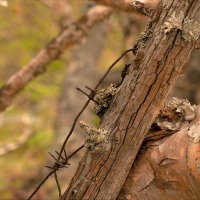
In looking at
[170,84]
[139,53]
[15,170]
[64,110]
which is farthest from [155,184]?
[15,170]

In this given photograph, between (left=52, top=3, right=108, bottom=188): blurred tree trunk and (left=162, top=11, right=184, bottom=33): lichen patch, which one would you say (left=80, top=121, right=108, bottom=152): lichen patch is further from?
(left=52, top=3, right=108, bottom=188): blurred tree trunk

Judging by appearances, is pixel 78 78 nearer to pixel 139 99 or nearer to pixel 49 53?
pixel 49 53

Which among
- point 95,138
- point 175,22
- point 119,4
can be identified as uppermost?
point 119,4

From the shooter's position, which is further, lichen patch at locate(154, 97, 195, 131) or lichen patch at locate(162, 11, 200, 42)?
lichen patch at locate(154, 97, 195, 131)

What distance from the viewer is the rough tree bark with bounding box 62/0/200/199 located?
161 cm

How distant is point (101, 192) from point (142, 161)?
0.66ft

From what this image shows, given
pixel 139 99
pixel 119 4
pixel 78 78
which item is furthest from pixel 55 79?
pixel 139 99

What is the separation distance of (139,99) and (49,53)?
6.68 ft

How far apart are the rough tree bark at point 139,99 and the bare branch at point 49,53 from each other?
5.64 ft

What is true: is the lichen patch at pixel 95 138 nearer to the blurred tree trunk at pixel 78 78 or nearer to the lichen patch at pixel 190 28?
the lichen patch at pixel 190 28

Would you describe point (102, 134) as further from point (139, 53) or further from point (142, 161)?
point (139, 53)

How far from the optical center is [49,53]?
143 inches

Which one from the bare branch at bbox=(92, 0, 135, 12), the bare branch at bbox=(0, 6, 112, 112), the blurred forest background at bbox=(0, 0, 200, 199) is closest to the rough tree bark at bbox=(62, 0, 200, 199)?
the bare branch at bbox=(92, 0, 135, 12)

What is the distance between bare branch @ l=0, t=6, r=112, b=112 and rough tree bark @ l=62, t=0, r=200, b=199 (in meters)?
1.72
